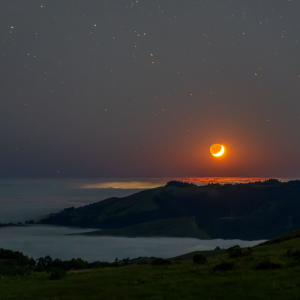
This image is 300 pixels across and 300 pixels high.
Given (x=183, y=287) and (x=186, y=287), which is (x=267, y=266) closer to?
(x=186, y=287)

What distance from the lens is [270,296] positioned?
1205 cm

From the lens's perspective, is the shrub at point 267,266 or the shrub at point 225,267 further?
the shrub at point 225,267

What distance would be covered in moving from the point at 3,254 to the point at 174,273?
66156 mm

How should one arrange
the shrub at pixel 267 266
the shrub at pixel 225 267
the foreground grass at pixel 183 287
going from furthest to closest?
1. the shrub at pixel 225 267
2. the shrub at pixel 267 266
3. the foreground grass at pixel 183 287

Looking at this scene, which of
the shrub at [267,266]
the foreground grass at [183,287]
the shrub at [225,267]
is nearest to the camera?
the foreground grass at [183,287]

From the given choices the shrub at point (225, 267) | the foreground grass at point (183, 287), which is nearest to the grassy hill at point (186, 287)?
the foreground grass at point (183, 287)

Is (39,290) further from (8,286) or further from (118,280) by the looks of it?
(118,280)

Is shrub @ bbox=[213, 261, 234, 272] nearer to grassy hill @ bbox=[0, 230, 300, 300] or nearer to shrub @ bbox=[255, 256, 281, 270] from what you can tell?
grassy hill @ bbox=[0, 230, 300, 300]

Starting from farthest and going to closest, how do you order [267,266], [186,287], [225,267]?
[225,267] → [267,266] → [186,287]

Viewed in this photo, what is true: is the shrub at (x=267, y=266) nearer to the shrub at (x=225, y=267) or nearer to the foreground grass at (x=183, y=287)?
the foreground grass at (x=183, y=287)

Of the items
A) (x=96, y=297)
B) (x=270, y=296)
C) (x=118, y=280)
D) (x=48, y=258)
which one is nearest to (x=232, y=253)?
(x=118, y=280)

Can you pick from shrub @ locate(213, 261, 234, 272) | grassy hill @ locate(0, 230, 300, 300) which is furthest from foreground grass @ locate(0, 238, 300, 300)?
shrub @ locate(213, 261, 234, 272)

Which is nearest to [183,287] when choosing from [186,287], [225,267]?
[186,287]

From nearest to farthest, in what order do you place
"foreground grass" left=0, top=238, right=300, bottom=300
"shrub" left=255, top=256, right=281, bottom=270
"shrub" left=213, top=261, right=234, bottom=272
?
"foreground grass" left=0, top=238, right=300, bottom=300 → "shrub" left=255, top=256, right=281, bottom=270 → "shrub" left=213, top=261, right=234, bottom=272
